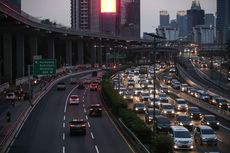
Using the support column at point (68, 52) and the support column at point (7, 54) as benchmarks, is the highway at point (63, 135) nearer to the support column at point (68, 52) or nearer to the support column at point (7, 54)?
the support column at point (7, 54)

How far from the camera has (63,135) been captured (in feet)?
129

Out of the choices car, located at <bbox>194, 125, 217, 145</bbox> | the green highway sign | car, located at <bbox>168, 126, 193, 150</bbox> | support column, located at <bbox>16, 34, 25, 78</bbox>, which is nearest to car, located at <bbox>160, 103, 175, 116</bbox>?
car, located at <bbox>194, 125, 217, 145</bbox>

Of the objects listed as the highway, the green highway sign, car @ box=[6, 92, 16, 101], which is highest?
the green highway sign

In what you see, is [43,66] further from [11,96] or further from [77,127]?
[77,127]

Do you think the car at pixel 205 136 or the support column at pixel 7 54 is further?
the support column at pixel 7 54

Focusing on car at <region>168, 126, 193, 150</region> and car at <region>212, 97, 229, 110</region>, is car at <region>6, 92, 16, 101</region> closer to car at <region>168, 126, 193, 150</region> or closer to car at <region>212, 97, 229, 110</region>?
car at <region>212, 97, 229, 110</region>

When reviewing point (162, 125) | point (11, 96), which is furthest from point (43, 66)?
point (162, 125)

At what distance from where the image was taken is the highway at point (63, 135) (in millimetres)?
33219

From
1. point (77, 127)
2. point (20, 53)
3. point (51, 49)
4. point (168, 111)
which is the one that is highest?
point (51, 49)

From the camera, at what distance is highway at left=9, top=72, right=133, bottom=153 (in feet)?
109

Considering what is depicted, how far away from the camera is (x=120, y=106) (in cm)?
4800

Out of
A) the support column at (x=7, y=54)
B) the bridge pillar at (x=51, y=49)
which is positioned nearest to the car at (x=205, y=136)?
the support column at (x=7, y=54)

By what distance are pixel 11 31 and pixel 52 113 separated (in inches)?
1917

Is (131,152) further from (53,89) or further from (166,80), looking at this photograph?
(166,80)
